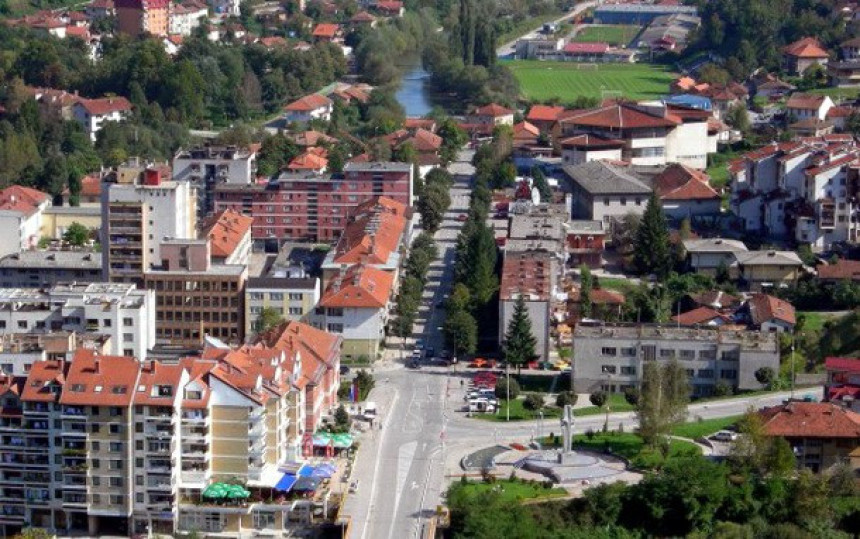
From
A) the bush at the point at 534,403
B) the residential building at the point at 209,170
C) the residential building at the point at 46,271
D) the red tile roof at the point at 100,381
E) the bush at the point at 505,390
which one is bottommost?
the bush at the point at 534,403

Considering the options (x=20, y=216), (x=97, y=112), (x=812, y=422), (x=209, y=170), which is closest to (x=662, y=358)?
(x=812, y=422)

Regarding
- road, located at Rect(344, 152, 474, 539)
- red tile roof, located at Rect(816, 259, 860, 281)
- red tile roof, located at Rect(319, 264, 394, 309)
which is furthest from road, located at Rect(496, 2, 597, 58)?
road, located at Rect(344, 152, 474, 539)

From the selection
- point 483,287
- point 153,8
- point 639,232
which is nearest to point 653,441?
point 483,287

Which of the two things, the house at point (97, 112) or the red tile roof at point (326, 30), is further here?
the red tile roof at point (326, 30)

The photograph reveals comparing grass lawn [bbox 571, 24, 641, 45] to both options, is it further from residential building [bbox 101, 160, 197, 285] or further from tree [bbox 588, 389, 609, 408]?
tree [bbox 588, 389, 609, 408]

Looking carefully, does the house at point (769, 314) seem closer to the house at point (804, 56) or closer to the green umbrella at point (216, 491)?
the green umbrella at point (216, 491)

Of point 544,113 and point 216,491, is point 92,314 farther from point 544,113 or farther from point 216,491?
point 544,113

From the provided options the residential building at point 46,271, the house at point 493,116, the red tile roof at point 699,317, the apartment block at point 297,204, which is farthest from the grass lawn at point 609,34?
the residential building at point 46,271
